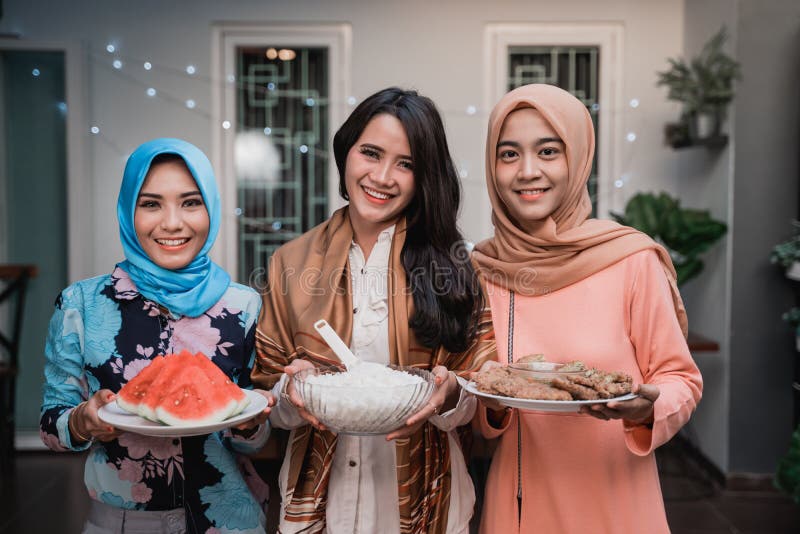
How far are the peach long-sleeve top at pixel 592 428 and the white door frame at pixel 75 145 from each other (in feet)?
12.3

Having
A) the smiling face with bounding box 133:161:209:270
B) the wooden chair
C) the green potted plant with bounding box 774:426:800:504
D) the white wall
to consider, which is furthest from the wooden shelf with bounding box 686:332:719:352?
the wooden chair

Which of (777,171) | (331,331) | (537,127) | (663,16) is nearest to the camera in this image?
(331,331)

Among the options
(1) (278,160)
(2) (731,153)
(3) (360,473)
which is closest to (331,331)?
(3) (360,473)

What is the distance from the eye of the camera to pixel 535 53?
4.71 meters

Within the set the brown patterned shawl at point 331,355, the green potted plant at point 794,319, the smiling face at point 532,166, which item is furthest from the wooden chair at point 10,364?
the green potted plant at point 794,319

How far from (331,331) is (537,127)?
666 millimetres

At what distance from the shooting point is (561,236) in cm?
168

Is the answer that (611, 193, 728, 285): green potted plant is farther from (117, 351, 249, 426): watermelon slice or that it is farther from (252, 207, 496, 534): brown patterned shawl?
(117, 351, 249, 426): watermelon slice

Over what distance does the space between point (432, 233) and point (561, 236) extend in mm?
307

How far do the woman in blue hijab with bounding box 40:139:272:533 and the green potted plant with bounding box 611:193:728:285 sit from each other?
292cm

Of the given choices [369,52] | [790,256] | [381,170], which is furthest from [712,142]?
[381,170]

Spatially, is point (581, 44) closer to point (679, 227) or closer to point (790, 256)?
point (679, 227)

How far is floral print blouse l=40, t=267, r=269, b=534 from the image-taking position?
1.52 metres

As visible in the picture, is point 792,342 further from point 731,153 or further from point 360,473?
point 360,473
